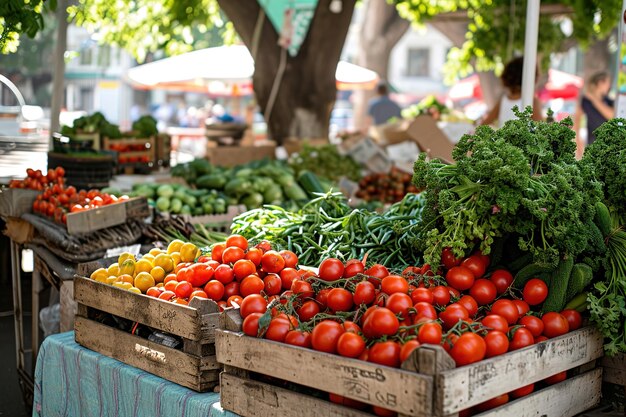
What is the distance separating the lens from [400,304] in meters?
2.94

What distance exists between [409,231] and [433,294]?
3.48 ft

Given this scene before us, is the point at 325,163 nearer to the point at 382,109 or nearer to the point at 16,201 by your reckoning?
the point at 16,201

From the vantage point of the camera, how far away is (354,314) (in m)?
3.08

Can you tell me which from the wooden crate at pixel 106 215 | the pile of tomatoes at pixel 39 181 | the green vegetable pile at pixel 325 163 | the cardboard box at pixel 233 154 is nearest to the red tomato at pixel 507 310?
the wooden crate at pixel 106 215

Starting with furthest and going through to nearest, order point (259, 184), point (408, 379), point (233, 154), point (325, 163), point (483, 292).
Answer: point (233, 154), point (325, 163), point (259, 184), point (483, 292), point (408, 379)

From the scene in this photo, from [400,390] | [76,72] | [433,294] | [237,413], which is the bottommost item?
[237,413]

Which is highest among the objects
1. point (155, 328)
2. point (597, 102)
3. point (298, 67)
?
point (298, 67)

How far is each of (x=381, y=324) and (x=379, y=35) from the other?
17.6 meters

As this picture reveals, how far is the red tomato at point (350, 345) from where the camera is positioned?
275cm

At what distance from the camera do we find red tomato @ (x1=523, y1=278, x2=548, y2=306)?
328 cm

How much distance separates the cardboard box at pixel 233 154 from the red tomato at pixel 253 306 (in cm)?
663

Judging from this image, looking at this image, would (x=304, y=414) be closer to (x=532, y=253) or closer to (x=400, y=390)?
(x=400, y=390)

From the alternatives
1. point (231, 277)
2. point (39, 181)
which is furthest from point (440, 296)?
point (39, 181)

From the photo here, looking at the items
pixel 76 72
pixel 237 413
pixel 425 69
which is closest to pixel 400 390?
pixel 237 413
